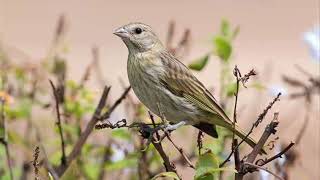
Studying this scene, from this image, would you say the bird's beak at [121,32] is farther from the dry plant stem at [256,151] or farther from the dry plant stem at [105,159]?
the dry plant stem at [256,151]

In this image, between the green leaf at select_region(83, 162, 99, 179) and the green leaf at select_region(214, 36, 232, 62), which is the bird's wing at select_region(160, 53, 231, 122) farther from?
the green leaf at select_region(83, 162, 99, 179)

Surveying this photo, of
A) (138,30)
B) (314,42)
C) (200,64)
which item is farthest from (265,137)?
(314,42)

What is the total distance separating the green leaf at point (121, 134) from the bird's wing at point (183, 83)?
307mm

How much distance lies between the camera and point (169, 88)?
16.3 feet

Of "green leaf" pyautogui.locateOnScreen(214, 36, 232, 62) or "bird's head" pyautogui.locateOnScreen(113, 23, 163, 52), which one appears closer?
"green leaf" pyautogui.locateOnScreen(214, 36, 232, 62)

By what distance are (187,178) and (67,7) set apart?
12.8 m

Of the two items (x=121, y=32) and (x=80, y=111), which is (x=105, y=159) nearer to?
(x=80, y=111)

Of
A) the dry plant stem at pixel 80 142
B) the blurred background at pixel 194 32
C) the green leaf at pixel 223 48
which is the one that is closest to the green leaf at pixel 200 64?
the green leaf at pixel 223 48

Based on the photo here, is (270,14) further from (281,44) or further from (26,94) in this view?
(26,94)

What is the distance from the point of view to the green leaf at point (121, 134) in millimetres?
4738

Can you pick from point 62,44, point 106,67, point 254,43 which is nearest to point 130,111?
point 62,44

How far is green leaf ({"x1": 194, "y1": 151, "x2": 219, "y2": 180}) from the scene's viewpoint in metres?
3.10

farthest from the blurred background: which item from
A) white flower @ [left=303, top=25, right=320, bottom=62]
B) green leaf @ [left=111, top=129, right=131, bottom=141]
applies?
green leaf @ [left=111, top=129, right=131, bottom=141]

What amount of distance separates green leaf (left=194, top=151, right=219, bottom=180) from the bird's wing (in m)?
1.65
